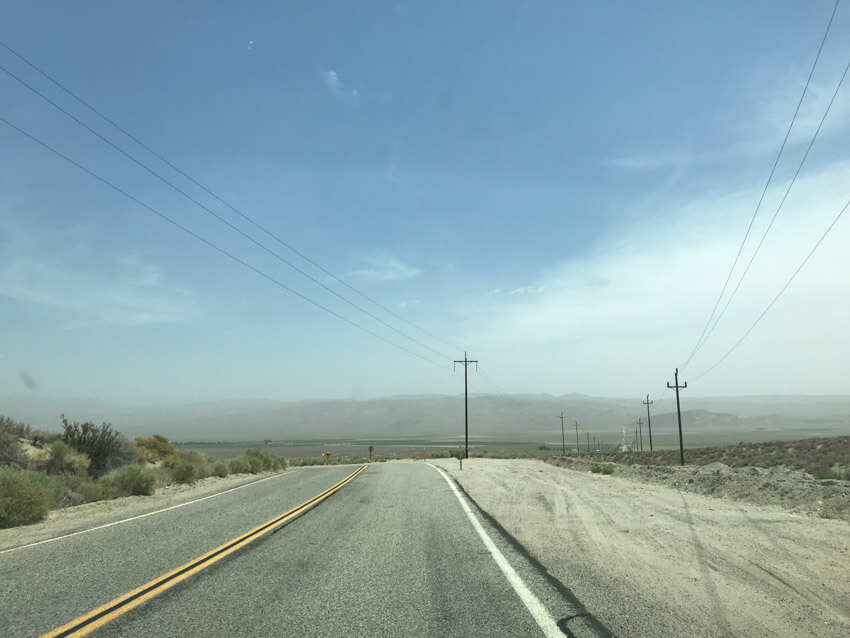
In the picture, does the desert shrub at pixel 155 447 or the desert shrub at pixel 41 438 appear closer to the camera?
the desert shrub at pixel 41 438

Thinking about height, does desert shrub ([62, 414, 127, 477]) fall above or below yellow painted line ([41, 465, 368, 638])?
above

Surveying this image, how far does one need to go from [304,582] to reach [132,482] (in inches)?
620

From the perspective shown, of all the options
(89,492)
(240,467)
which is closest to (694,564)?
(89,492)

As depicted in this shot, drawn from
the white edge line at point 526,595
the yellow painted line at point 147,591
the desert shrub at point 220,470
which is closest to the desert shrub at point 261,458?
the desert shrub at point 220,470

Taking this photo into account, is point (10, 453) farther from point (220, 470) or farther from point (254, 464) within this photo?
point (254, 464)

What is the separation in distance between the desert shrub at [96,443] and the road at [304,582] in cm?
1698

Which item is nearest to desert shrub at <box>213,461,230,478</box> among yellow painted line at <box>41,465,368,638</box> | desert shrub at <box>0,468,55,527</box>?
desert shrub at <box>0,468,55,527</box>

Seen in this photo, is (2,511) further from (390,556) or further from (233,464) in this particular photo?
(233,464)

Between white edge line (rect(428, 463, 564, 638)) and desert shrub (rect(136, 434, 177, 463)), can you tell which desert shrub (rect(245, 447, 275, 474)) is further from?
white edge line (rect(428, 463, 564, 638))

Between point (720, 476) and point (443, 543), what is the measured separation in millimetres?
16853

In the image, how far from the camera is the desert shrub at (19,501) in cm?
1360

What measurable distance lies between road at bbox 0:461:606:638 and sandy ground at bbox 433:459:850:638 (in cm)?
57

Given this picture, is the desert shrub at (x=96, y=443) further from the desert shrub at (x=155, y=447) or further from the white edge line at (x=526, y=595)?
the white edge line at (x=526, y=595)

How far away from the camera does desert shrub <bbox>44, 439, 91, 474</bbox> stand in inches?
957
